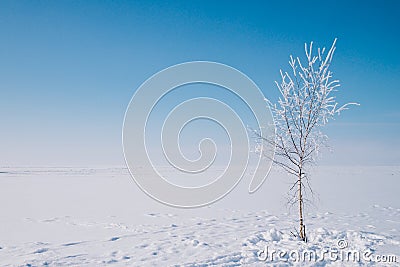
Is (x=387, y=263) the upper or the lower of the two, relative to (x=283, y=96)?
lower

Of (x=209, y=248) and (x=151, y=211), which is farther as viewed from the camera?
(x=151, y=211)

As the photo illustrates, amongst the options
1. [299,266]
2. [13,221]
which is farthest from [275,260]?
[13,221]

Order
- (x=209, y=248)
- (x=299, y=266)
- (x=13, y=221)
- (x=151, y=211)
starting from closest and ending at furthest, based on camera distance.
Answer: (x=299, y=266)
(x=209, y=248)
(x=13, y=221)
(x=151, y=211)

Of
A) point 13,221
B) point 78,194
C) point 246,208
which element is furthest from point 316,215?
point 78,194

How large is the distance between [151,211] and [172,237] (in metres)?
4.52

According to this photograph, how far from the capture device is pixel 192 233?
8.84m

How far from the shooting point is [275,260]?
21.0 ft

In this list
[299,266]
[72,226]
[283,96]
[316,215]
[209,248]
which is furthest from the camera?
[316,215]

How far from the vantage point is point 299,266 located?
6062 mm

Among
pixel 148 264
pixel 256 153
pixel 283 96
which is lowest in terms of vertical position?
pixel 148 264

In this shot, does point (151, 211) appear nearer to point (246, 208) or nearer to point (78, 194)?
point (246, 208)

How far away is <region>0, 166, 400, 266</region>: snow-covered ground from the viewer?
6504 millimetres

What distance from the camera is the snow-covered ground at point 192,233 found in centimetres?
650

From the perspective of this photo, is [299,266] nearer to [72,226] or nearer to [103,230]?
[103,230]
